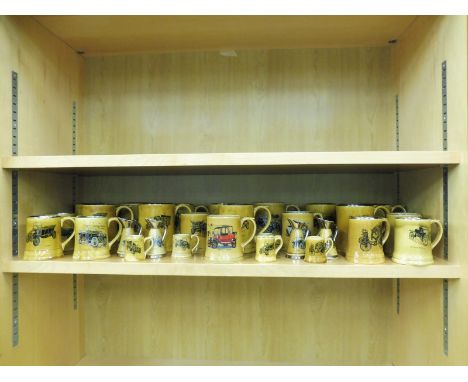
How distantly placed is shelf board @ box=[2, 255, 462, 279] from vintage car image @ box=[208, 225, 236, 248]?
0.05 meters

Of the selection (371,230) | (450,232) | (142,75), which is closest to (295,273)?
(371,230)

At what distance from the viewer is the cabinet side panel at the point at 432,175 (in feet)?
2.87

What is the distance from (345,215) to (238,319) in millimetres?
556

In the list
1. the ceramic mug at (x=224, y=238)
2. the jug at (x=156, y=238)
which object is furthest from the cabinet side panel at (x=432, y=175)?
the jug at (x=156, y=238)

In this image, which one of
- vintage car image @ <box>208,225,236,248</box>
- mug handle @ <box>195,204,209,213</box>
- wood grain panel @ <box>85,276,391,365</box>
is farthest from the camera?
wood grain panel @ <box>85,276,391,365</box>

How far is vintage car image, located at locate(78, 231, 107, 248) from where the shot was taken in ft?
3.29

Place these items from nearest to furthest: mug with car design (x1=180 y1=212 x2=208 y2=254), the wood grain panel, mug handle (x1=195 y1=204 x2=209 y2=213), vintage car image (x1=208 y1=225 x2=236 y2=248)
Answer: vintage car image (x1=208 y1=225 x2=236 y2=248) → mug with car design (x1=180 y1=212 x2=208 y2=254) → mug handle (x1=195 y1=204 x2=209 y2=213) → the wood grain panel

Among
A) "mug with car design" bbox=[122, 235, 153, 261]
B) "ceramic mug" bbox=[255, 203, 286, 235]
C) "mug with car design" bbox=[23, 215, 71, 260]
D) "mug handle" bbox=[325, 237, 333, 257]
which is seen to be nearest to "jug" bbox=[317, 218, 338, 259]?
"mug handle" bbox=[325, 237, 333, 257]

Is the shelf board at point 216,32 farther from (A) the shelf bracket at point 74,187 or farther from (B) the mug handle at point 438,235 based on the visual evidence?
(B) the mug handle at point 438,235

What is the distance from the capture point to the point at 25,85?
104 cm

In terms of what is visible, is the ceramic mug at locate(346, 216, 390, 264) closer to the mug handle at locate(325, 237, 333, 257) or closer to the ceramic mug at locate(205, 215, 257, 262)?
the mug handle at locate(325, 237, 333, 257)

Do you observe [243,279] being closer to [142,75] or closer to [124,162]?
[124,162]

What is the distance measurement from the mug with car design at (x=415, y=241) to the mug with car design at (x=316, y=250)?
0.18 m

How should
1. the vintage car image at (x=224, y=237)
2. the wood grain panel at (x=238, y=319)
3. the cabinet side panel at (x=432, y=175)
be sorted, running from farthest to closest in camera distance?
the wood grain panel at (x=238, y=319), the vintage car image at (x=224, y=237), the cabinet side panel at (x=432, y=175)
